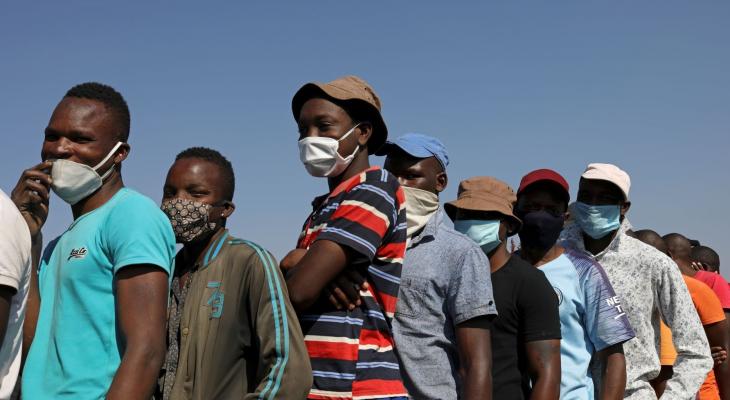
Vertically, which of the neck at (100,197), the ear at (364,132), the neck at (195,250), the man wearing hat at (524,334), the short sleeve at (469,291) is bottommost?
the man wearing hat at (524,334)

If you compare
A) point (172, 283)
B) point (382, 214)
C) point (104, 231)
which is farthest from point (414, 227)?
point (104, 231)

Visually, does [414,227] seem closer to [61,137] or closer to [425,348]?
[425,348]

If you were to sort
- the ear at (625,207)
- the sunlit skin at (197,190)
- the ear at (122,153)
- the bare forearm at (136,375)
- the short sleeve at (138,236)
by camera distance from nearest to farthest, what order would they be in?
the bare forearm at (136,375), the short sleeve at (138,236), the ear at (122,153), the sunlit skin at (197,190), the ear at (625,207)

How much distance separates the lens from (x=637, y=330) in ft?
17.8

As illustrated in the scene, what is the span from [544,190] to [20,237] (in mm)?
3646

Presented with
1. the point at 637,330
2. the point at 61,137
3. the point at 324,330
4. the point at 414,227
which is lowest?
the point at 637,330

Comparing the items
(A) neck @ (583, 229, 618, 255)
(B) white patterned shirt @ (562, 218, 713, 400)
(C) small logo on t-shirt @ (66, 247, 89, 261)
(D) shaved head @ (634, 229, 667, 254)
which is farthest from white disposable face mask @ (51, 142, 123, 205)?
(D) shaved head @ (634, 229, 667, 254)

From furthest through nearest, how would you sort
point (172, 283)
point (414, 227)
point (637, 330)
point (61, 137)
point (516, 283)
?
1. point (637, 330)
2. point (516, 283)
3. point (414, 227)
4. point (172, 283)
5. point (61, 137)

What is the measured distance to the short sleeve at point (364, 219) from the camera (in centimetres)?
320

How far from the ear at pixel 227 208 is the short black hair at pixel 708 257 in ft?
30.3

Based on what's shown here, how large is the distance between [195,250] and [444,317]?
1.26 m

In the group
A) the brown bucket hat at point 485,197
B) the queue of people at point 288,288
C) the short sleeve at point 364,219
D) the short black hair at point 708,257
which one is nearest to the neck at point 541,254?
the brown bucket hat at point 485,197

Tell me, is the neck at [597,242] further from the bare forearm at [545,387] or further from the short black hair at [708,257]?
the short black hair at [708,257]

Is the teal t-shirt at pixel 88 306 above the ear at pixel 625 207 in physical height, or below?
below
